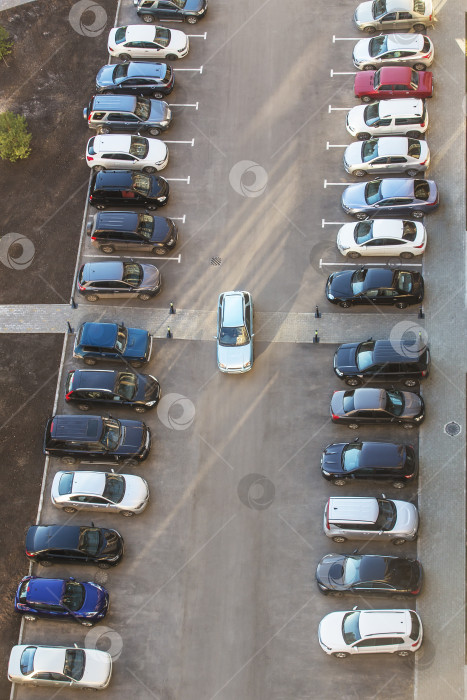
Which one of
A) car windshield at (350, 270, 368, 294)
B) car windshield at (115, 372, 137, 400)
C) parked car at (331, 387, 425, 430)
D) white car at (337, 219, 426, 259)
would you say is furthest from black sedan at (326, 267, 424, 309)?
car windshield at (115, 372, 137, 400)

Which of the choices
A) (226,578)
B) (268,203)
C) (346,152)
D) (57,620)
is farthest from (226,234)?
(57,620)

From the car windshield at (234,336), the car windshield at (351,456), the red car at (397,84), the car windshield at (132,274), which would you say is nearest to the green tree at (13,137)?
the car windshield at (132,274)

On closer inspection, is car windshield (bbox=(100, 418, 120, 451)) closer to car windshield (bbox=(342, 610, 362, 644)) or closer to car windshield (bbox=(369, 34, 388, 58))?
car windshield (bbox=(342, 610, 362, 644))

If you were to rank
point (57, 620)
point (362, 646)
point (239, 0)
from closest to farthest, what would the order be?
point (362, 646)
point (57, 620)
point (239, 0)

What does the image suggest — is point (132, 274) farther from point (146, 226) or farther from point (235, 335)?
point (235, 335)

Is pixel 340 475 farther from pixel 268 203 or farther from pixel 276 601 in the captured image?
pixel 268 203

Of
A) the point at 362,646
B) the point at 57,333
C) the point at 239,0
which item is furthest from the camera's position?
the point at 239,0
